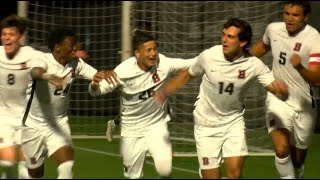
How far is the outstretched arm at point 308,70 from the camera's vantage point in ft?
25.5

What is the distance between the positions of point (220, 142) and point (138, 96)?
3.03ft

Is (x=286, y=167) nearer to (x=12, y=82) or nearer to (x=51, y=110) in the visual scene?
(x=51, y=110)

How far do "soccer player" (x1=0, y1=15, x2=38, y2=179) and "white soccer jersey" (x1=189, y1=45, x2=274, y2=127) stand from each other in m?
1.67

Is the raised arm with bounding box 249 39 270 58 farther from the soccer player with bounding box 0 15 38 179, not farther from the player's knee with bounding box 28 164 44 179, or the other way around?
the player's knee with bounding box 28 164 44 179

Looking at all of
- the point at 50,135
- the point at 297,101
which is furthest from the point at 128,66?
the point at 297,101

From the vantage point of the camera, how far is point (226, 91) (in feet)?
25.9

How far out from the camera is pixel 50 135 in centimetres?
818

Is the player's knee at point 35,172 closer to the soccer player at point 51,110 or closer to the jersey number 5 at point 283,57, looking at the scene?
the soccer player at point 51,110

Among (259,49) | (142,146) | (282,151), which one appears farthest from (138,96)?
(282,151)

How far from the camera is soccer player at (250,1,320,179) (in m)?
8.45

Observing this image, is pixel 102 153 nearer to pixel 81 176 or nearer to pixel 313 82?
pixel 81 176

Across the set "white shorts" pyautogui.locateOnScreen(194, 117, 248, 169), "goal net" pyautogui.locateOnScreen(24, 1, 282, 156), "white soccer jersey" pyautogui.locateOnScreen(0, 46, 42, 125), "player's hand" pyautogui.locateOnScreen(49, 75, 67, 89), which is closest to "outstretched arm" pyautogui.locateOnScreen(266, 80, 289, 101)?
"white shorts" pyautogui.locateOnScreen(194, 117, 248, 169)

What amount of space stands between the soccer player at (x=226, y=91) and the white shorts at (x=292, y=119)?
0.59 m

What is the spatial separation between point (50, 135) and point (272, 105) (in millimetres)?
2231
